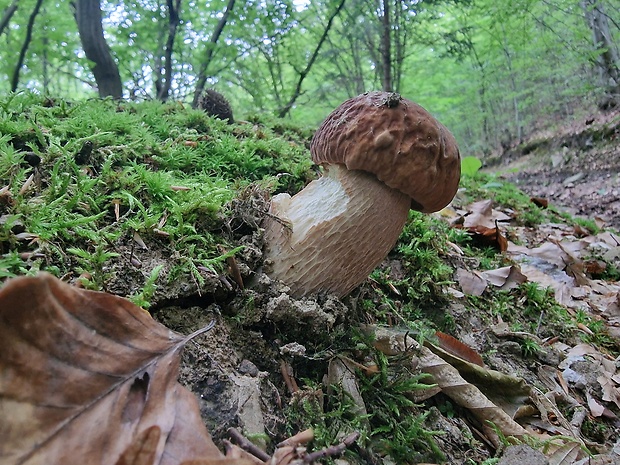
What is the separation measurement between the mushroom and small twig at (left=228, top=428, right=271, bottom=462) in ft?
2.38

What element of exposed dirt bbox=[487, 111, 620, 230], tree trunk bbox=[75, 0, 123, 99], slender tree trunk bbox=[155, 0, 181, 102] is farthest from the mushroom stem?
exposed dirt bbox=[487, 111, 620, 230]

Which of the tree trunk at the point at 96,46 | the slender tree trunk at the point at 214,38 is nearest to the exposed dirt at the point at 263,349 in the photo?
the tree trunk at the point at 96,46

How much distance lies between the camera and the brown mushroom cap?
1.67 metres

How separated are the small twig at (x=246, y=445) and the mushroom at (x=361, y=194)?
2.38 ft

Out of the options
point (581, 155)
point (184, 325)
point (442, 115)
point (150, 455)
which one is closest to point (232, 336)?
point (184, 325)

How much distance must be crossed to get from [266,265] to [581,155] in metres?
13.0

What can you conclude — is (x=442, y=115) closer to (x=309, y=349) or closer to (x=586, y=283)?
(x=586, y=283)

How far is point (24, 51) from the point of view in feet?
19.9

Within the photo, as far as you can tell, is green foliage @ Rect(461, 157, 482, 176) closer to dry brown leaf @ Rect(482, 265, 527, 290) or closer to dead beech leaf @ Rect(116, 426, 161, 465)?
dry brown leaf @ Rect(482, 265, 527, 290)

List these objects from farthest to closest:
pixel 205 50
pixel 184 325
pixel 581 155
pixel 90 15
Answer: pixel 581 155, pixel 205 50, pixel 90 15, pixel 184 325

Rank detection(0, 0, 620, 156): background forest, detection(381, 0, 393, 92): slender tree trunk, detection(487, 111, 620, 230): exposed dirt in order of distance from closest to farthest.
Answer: detection(0, 0, 620, 156): background forest < detection(381, 0, 393, 92): slender tree trunk < detection(487, 111, 620, 230): exposed dirt

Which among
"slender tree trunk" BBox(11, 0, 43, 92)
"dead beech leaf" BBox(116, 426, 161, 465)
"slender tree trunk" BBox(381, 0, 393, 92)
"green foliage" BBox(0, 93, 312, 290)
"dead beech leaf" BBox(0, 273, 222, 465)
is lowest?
"dead beech leaf" BBox(116, 426, 161, 465)

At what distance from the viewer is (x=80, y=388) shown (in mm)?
862

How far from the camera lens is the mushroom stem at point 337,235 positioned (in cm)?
178
